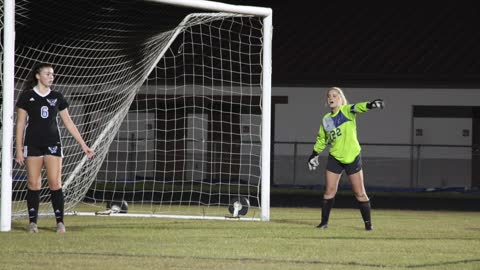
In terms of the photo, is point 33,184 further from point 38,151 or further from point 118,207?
point 118,207

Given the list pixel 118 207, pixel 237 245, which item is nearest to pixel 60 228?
pixel 237 245

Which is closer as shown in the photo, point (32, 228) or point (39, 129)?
point (39, 129)

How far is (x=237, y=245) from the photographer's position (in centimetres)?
1178

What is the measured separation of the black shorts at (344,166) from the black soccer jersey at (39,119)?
3622mm

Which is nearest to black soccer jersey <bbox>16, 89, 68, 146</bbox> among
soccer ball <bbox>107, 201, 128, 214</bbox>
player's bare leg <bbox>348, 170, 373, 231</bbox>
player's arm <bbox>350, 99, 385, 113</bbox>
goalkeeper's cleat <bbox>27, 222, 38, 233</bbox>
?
goalkeeper's cleat <bbox>27, 222, 38, 233</bbox>

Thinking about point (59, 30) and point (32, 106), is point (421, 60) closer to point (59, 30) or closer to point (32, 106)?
point (59, 30)

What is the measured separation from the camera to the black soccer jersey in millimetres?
12766

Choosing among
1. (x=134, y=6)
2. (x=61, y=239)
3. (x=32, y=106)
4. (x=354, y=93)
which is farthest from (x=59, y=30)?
(x=354, y=93)

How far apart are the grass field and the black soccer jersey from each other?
1035 mm

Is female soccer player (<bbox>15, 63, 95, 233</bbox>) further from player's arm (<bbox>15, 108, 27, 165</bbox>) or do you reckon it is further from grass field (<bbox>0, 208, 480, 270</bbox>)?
grass field (<bbox>0, 208, 480, 270</bbox>)

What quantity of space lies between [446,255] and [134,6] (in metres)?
6.13

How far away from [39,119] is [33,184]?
745mm

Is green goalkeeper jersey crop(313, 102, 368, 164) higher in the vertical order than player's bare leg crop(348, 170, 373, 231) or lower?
higher

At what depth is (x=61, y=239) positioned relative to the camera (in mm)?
12102
